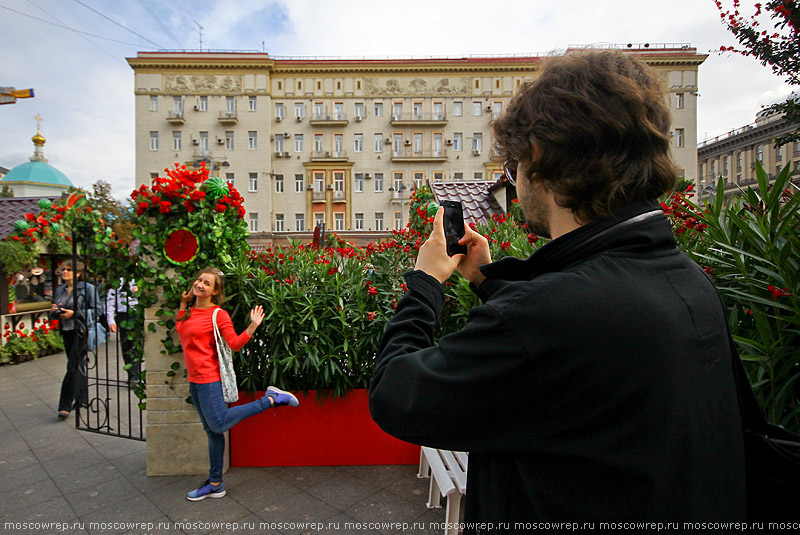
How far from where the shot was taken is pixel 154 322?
164 inches

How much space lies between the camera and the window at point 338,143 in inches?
1563

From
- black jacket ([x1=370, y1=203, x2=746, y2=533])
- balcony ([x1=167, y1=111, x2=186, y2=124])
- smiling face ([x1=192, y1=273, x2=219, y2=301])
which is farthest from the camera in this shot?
balcony ([x1=167, y1=111, x2=186, y2=124])

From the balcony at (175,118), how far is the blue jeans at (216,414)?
4019cm

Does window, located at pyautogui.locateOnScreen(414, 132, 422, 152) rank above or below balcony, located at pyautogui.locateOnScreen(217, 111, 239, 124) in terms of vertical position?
below

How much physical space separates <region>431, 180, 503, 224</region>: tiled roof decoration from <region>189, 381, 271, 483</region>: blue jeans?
18.0ft

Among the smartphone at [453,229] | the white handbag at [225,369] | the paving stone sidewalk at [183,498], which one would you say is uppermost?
the smartphone at [453,229]

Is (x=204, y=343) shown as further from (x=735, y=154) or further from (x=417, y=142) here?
(x=735, y=154)

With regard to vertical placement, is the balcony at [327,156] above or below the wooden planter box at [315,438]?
above

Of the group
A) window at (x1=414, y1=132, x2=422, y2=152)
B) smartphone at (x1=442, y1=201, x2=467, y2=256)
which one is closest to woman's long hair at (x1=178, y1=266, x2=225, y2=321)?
smartphone at (x1=442, y1=201, x2=467, y2=256)

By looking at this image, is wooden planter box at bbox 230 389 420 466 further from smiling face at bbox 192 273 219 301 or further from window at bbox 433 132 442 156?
window at bbox 433 132 442 156

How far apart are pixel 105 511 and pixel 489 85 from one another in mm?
41593

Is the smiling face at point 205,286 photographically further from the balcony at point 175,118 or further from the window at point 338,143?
the balcony at point 175,118

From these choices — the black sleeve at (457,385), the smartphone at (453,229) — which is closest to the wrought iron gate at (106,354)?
the smartphone at (453,229)

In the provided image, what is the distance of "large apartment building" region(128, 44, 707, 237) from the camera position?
38.2 m
